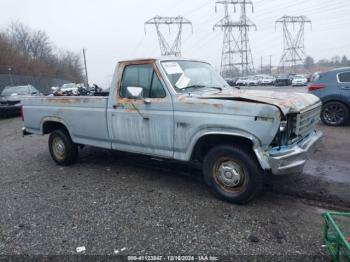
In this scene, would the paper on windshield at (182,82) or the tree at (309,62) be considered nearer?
the paper on windshield at (182,82)

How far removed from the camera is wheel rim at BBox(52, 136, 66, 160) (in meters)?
6.04

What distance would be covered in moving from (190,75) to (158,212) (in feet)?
6.93

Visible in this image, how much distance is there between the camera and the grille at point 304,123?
12.1 feet

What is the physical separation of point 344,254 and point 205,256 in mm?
1212

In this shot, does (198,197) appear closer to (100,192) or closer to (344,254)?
(100,192)

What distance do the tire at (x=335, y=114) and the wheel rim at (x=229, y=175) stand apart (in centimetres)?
627

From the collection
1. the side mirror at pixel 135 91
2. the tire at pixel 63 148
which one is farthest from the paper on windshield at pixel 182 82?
the tire at pixel 63 148

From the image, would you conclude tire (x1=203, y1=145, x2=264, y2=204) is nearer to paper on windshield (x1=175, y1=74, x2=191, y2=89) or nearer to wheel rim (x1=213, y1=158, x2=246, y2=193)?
wheel rim (x1=213, y1=158, x2=246, y2=193)

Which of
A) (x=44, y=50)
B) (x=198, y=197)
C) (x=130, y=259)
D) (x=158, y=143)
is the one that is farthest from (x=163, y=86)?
(x=44, y=50)

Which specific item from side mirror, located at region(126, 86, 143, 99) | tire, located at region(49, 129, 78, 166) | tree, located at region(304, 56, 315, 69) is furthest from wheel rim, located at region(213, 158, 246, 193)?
tree, located at region(304, 56, 315, 69)

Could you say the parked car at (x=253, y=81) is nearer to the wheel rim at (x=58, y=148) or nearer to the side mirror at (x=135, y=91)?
the wheel rim at (x=58, y=148)

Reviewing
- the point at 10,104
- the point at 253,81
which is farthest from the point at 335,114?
the point at 253,81

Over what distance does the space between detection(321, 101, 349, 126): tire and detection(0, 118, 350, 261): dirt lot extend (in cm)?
316

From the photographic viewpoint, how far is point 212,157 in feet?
13.3
